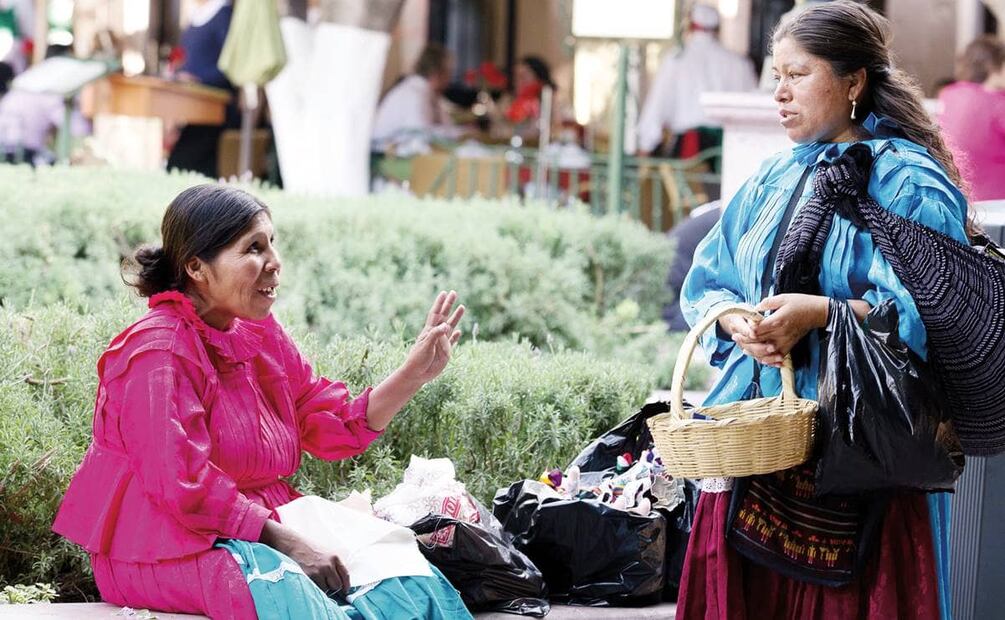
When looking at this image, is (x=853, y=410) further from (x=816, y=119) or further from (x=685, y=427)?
(x=816, y=119)

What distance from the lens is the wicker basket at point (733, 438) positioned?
10.6 ft

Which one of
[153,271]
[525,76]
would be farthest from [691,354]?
[525,76]

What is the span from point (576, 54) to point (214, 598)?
16064 millimetres

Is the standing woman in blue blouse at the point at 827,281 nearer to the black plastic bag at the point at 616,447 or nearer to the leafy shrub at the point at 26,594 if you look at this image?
the black plastic bag at the point at 616,447

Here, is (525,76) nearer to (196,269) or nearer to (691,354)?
(196,269)

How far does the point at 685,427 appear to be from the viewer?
10.6ft

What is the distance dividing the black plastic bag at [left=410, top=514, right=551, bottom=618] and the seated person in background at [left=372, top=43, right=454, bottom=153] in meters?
10.6

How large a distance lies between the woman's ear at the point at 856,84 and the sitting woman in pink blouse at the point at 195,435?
1505 millimetres

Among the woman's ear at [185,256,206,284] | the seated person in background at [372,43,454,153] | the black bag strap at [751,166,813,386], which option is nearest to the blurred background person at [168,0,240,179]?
the seated person in background at [372,43,454,153]

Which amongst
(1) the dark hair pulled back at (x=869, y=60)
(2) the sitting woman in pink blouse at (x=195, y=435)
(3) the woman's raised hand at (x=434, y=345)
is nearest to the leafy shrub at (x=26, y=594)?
(2) the sitting woman in pink blouse at (x=195, y=435)

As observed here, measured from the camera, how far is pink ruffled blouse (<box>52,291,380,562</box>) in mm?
3371

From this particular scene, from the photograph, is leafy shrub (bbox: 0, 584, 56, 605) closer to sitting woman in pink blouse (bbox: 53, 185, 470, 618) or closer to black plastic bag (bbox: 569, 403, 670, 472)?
sitting woman in pink blouse (bbox: 53, 185, 470, 618)

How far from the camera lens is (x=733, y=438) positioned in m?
3.21

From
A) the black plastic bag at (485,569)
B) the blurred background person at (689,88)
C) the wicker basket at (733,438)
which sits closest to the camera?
the wicker basket at (733,438)
